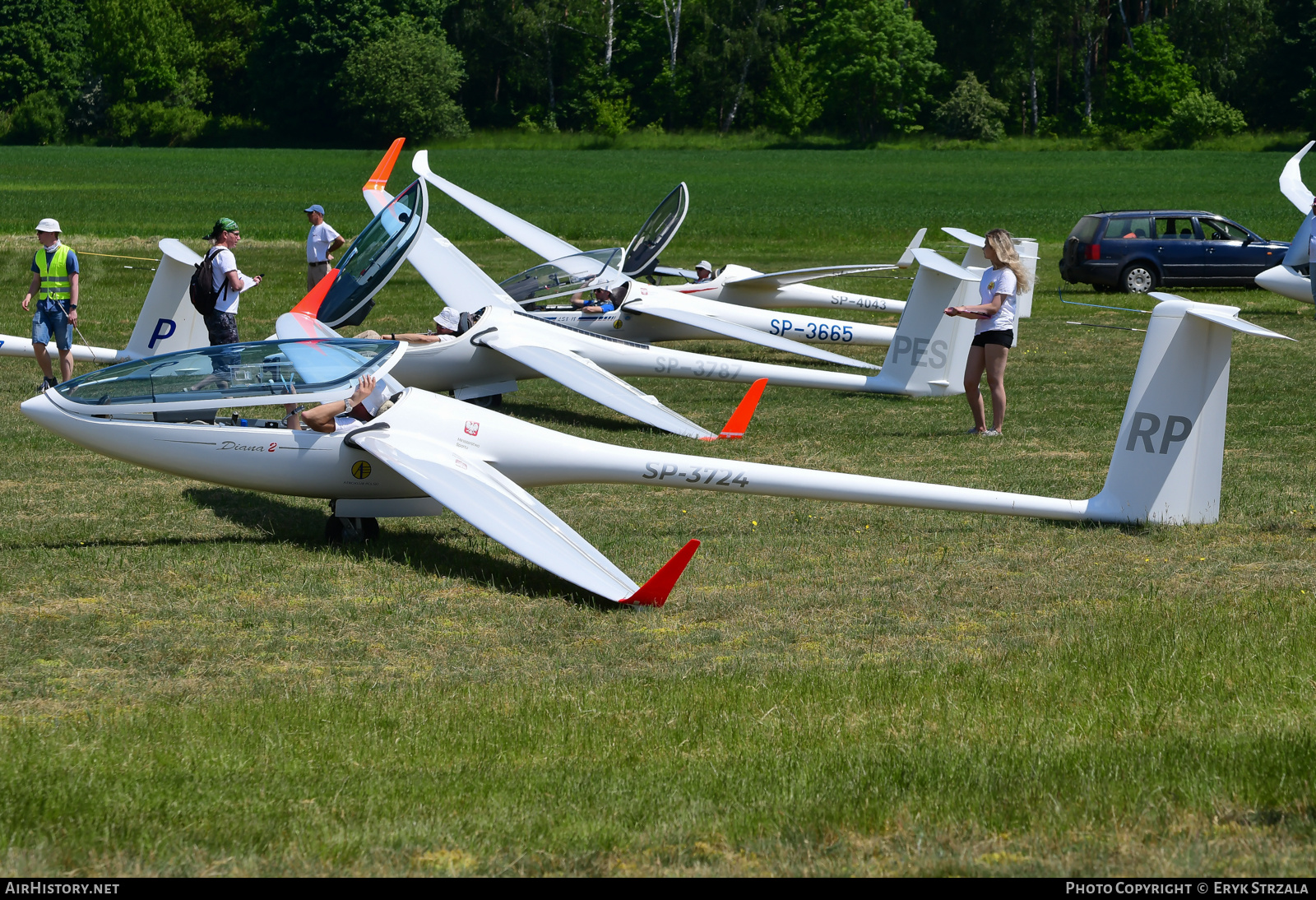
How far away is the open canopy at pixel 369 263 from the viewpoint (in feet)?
37.2

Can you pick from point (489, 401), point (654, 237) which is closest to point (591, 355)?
point (489, 401)

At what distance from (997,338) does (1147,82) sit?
8259cm

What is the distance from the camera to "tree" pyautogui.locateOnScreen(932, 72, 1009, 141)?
87.2 m

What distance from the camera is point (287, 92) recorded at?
3612 inches

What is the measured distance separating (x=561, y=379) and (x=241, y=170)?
5571 cm

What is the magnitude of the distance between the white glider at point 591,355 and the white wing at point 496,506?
3493mm

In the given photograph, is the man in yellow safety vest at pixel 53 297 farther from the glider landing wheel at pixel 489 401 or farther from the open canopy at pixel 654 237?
the open canopy at pixel 654 237

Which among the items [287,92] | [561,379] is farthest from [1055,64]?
[561,379]

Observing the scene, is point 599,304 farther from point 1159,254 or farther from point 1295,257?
point 1159,254

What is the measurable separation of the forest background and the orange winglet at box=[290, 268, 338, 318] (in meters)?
76.2

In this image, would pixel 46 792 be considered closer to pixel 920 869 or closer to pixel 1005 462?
pixel 920 869

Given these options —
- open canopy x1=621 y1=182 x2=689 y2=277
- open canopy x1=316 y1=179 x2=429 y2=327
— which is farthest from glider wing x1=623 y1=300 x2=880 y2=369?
open canopy x1=316 y1=179 x2=429 y2=327

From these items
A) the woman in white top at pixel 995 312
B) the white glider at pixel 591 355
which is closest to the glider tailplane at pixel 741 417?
the white glider at pixel 591 355
